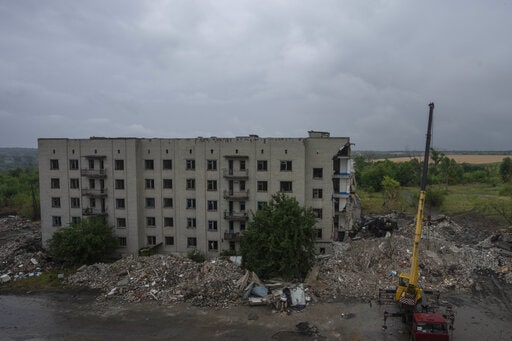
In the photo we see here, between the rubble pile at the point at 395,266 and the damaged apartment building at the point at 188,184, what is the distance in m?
3.69

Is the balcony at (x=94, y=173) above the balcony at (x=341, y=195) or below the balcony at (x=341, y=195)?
above

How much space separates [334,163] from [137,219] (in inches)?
922

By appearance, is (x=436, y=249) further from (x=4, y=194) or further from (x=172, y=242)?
(x=4, y=194)

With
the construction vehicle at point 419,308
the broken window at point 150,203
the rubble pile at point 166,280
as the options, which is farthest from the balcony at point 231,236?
the construction vehicle at point 419,308

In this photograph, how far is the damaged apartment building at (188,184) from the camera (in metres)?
35.1

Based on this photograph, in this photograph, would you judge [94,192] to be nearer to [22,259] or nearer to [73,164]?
[73,164]

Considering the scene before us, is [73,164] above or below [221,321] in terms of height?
above

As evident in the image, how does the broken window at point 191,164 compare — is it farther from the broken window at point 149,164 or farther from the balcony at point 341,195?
the balcony at point 341,195

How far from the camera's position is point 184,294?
90.1ft

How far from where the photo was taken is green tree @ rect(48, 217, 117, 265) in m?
33.6

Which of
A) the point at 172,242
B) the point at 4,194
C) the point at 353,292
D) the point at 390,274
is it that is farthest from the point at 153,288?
the point at 4,194

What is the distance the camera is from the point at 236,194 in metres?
36.0

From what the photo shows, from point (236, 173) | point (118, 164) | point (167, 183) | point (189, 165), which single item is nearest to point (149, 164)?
point (167, 183)

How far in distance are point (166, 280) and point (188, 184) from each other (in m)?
11.7
